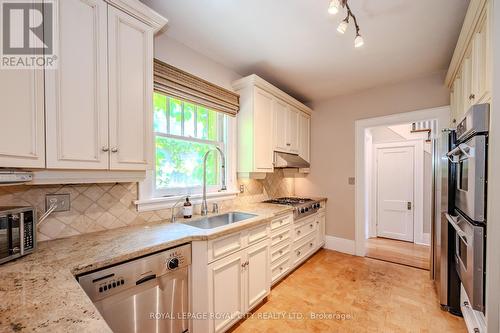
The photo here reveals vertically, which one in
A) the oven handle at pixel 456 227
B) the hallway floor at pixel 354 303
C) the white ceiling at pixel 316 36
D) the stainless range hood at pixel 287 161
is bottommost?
the hallway floor at pixel 354 303

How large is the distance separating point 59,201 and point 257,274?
1658mm

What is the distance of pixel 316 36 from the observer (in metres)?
2.07

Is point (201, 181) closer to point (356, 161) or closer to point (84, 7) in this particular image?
point (84, 7)

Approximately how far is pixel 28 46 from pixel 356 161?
3.70 metres

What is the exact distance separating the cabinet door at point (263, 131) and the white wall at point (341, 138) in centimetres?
133

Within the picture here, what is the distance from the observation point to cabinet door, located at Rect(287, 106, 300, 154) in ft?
10.8

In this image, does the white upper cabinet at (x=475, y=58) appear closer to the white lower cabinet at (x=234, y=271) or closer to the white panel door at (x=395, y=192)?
the white lower cabinet at (x=234, y=271)

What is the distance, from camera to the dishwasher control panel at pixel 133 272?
1.09 m

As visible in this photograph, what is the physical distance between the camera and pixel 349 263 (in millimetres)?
3152

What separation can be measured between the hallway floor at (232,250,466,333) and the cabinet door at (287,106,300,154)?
174cm

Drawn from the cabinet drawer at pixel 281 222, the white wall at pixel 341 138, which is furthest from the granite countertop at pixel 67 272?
the white wall at pixel 341 138

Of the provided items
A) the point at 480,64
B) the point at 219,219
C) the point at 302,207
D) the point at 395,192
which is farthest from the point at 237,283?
the point at 395,192

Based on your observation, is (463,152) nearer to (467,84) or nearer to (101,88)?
(467,84)

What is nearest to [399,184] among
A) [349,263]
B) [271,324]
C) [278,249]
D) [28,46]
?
[349,263]
